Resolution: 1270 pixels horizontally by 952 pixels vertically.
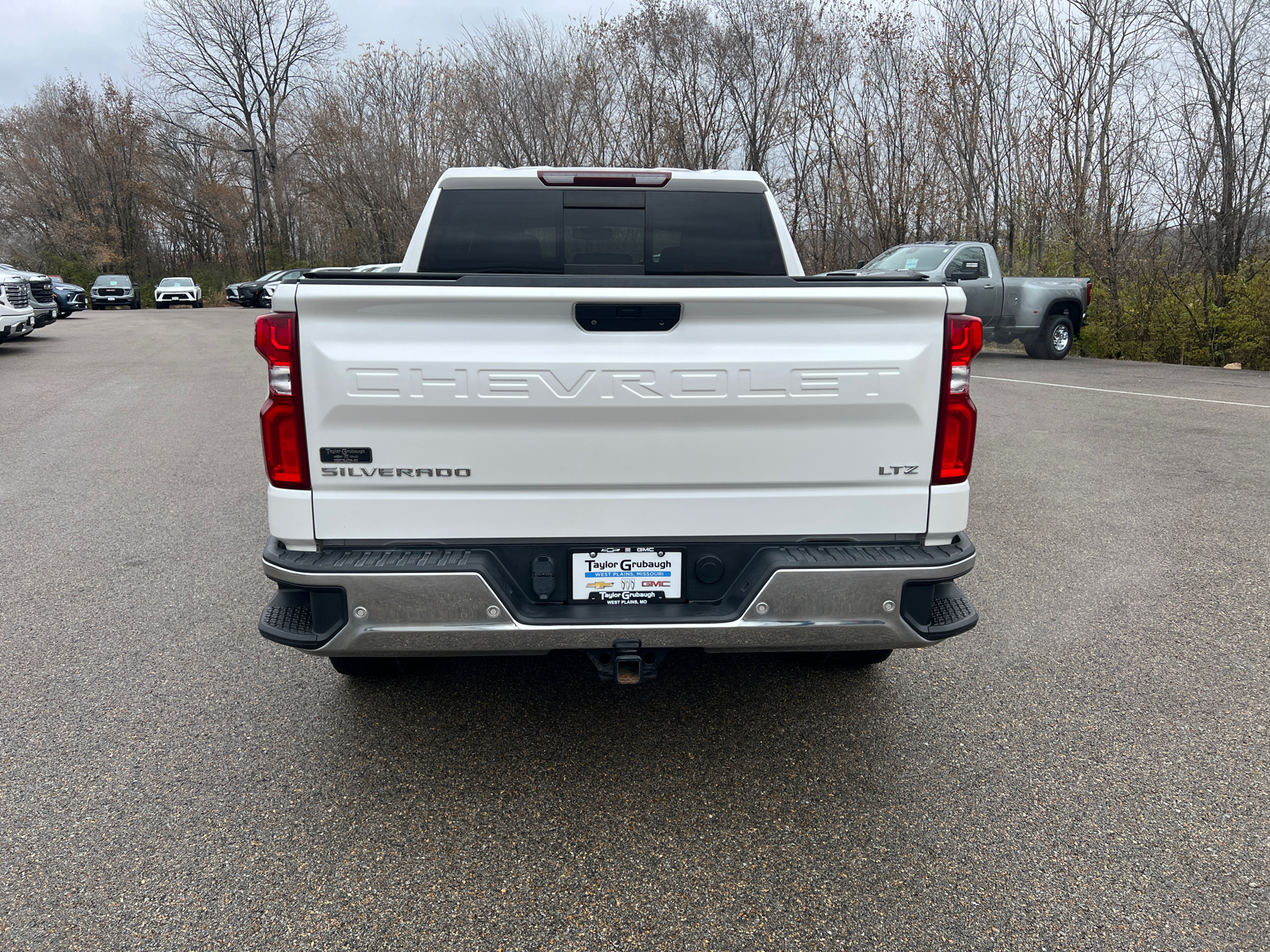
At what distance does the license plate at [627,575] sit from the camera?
107 inches

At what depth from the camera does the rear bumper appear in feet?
8.45

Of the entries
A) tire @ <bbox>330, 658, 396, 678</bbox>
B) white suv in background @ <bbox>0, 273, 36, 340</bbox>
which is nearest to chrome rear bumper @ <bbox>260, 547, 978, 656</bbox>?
tire @ <bbox>330, 658, 396, 678</bbox>

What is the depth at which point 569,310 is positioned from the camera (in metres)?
2.56

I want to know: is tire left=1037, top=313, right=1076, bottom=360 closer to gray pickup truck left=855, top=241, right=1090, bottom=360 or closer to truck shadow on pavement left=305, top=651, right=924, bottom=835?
gray pickup truck left=855, top=241, right=1090, bottom=360

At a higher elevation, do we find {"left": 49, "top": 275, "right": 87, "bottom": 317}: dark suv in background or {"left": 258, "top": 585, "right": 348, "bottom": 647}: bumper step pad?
{"left": 49, "top": 275, "right": 87, "bottom": 317}: dark suv in background

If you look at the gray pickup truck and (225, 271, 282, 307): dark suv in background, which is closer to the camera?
the gray pickup truck

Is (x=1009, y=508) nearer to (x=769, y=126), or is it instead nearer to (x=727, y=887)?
(x=727, y=887)

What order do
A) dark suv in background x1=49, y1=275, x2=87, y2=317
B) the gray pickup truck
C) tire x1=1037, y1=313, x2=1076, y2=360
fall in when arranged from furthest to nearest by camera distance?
dark suv in background x1=49, y1=275, x2=87, y2=317 → tire x1=1037, y1=313, x2=1076, y2=360 → the gray pickup truck

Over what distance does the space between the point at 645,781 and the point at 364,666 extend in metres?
1.26

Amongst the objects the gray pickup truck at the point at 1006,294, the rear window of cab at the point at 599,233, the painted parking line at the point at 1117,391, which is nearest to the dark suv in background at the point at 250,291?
the gray pickup truck at the point at 1006,294

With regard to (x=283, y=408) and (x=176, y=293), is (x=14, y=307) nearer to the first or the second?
(x=283, y=408)

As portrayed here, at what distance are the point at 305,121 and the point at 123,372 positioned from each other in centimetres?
3196

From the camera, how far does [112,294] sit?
39.9 m

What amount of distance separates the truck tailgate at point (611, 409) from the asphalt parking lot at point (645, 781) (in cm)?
91
